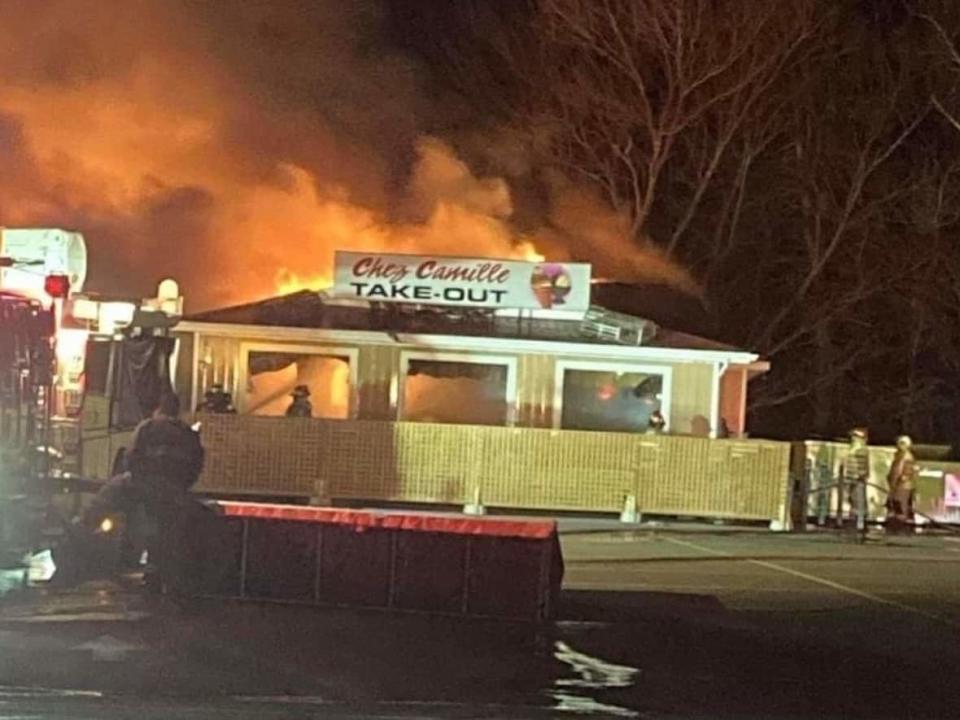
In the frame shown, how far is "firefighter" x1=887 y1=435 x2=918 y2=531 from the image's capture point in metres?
24.7

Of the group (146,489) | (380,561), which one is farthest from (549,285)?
(380,561)

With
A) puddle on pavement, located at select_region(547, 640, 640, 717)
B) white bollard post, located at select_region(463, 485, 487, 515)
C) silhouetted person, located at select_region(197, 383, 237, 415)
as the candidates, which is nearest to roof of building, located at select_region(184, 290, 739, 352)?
silhouetted person, located at select_region(197, 383, 237, 415)

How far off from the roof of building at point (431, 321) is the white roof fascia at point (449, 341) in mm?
113

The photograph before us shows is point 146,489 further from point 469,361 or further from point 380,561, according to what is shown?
point 469,361

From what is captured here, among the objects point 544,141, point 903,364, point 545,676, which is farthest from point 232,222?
point 545,676

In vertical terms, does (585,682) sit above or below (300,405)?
below

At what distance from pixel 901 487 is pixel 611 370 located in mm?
4412

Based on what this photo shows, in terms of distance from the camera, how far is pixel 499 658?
11.2 m

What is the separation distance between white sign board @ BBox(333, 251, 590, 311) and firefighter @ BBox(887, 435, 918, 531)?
4.90m

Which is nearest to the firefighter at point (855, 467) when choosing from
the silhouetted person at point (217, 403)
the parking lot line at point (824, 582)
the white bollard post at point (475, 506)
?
the parking lot line at point (824, 582)

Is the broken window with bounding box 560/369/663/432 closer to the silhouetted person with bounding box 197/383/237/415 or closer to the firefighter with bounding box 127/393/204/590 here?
the silhouetted person with bounding box 197/383/237/415

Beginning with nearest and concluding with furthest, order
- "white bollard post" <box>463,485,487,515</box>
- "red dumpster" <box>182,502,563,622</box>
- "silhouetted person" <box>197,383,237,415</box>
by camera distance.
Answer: "red dumpster" <box>182,502,563,622</box>
"white bollard post" <box>463,485,487,515</box>
"silhouetted person" <box>197,383,237,415</box>

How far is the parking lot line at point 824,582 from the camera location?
14.5 m

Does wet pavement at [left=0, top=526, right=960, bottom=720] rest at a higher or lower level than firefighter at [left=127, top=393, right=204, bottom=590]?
lower
